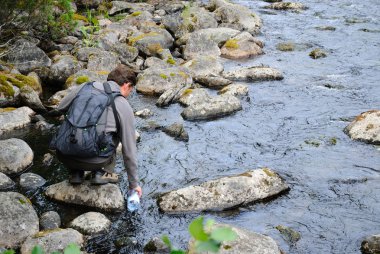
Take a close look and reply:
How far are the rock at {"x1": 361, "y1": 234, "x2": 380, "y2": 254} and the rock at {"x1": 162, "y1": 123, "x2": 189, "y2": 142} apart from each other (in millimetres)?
→ 4554

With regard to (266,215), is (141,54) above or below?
below

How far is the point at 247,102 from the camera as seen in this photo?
12.0 metres

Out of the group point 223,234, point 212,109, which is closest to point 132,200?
point 212,109

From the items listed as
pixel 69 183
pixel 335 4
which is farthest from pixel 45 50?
pixel 335 4

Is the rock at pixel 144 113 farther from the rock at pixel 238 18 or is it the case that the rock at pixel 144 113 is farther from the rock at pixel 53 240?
the rock at pixel 238 18

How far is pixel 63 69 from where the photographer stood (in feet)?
42.5

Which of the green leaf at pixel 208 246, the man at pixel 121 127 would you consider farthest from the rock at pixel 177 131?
the green leaf at pixel 208 246

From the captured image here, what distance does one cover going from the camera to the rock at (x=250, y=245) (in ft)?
19.3

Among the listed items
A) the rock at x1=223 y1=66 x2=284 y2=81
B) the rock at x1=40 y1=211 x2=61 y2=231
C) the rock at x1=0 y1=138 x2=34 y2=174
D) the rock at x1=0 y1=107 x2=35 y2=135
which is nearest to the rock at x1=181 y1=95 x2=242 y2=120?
the rock at x1=223 y1=66 x2=284 y2=81

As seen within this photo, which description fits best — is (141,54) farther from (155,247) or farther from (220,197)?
(155,247)

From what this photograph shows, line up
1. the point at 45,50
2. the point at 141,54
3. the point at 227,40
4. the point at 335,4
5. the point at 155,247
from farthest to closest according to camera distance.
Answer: the point at 335,4 < the point at 227,40 < the point at 141,54 < the point at 45,50 < the point at 155,247

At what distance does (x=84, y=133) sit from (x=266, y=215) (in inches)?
120

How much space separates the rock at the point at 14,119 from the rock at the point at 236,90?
4953 mm

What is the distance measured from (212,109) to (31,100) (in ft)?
14.0
